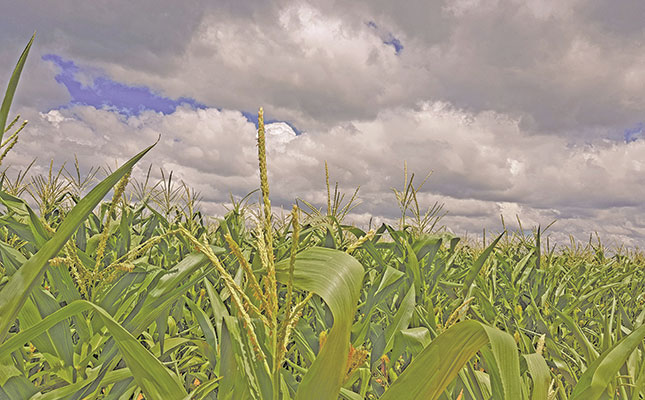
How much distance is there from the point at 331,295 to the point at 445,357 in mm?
204

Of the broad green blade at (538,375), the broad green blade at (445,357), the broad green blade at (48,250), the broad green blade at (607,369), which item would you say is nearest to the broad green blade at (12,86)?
the broad green blade at (48,250)

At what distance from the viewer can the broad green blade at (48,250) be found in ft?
2.02

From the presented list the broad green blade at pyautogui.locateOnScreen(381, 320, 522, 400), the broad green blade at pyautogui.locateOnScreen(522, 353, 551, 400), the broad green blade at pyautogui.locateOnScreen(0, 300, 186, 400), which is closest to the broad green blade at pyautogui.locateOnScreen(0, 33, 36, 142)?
the broad green blade at pyautogui.locateOnScreen(0, 300, 186, 400)

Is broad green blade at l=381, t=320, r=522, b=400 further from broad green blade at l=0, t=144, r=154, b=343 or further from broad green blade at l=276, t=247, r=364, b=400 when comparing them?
broad green blade at l=0, t=144, r=154, b=343

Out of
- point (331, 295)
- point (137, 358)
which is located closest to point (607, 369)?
point (331, 295)

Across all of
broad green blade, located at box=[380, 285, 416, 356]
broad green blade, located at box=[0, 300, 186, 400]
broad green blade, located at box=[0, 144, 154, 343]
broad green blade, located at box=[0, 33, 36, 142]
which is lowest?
broad green blade, located at box=[380, 285, 416, 356]

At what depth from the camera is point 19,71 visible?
23.5 inches

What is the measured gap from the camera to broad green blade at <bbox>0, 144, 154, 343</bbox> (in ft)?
2.02

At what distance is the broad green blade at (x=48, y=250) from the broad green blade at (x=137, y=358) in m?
0.06

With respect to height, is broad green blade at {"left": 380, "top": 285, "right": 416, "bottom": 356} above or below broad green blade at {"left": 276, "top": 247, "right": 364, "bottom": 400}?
below

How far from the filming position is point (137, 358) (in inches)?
28.4

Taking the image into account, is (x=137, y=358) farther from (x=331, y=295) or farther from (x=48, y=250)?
(x=331, y=295)

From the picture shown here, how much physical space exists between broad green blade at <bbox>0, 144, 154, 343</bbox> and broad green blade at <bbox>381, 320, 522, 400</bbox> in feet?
1.62

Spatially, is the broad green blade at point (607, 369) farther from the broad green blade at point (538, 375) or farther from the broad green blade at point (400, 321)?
the broad green blade at point (400, 321)
